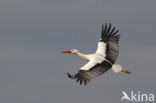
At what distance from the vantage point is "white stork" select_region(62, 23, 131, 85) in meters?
47.7

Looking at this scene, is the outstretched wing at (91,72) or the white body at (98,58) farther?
the white body at (98,58)

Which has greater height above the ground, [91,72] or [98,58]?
[98,58]

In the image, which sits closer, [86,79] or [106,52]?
[86,79]

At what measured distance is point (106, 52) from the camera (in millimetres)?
50375

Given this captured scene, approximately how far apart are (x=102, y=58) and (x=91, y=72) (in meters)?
2.04

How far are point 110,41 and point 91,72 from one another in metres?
3.88

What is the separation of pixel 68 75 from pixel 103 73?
98.2 inches

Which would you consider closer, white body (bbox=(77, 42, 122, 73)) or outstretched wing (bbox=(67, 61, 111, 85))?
outstretched wing (bbox=(67, 61, 111, 85))

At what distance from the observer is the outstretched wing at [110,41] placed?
50.0 m

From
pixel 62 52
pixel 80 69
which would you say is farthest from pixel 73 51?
pixel 80 69

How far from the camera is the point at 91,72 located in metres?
48.0

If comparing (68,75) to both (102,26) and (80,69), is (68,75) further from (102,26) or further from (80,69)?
(102,26)

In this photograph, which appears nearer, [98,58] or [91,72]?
[91,72]

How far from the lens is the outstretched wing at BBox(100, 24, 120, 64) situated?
164 ft
